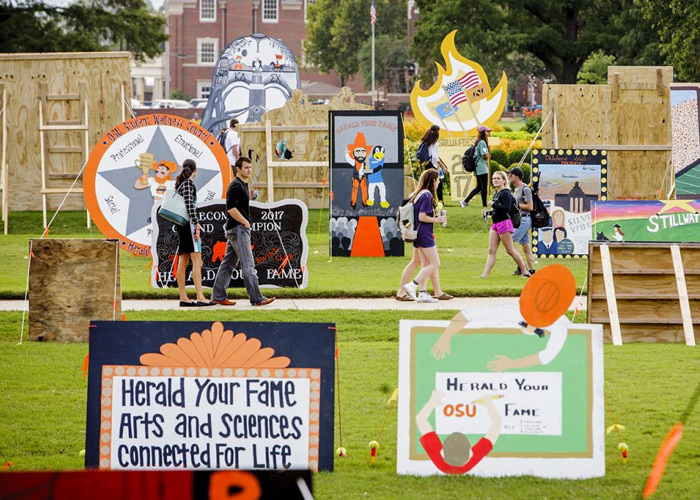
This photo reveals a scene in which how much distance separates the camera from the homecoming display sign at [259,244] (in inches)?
603

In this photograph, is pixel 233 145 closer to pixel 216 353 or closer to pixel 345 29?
pixel 216 353

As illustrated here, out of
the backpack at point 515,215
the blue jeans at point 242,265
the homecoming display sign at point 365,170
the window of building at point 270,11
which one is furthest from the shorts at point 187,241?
the window of building at point 270,11

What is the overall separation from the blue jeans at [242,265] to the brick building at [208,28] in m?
81.3

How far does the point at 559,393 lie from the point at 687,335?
5.30 m

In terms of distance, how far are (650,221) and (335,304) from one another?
4.27 m

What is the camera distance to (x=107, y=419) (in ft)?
22.5

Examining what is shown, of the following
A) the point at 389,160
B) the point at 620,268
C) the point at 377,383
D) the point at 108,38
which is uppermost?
the point at 108,38

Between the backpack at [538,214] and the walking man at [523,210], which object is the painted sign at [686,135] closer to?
the backpack at [538,214]

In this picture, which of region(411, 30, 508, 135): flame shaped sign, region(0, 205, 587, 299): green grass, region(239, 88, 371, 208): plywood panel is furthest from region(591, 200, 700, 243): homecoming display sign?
region(411, 30, 508, 135): flame shaped sign

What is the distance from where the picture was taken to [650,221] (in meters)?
15.3

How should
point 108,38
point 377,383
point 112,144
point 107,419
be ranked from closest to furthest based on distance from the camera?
1. point 107,419
2. point 377,383
3. point 112,144
4. point 108,38

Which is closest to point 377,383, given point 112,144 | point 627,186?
point 112,144

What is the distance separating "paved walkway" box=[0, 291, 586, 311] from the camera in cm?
1377

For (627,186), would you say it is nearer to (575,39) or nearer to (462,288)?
(462,288)
